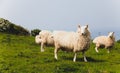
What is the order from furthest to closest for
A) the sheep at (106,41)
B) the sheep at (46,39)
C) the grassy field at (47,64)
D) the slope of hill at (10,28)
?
the slope of hill at (10,28) < the sheep at (106,41) < the sheep at (46,39) < the grassy field at (47,64)

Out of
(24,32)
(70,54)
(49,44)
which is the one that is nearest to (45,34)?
(49,44)

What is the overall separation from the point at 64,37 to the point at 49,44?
21.9ft

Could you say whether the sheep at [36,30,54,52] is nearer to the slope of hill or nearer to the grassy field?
the grassy field

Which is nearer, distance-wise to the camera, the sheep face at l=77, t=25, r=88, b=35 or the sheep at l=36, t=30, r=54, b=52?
the sheep face at l=77, t=25, r=88, b=35

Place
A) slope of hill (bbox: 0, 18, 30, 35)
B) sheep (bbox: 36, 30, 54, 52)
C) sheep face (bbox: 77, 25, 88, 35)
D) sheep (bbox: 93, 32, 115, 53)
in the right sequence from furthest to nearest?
slope of hill (bbox: 0, 18, 30, 35) < sheep (bbox: 93, 32, 115, 53) < sheep (bbox: 36, 30, 54, 52) < sheep face (bbox: 77, 25, 88, 35)

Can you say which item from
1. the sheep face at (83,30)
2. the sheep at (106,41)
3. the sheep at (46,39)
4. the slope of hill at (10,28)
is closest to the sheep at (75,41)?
the sheep face at (83,30)

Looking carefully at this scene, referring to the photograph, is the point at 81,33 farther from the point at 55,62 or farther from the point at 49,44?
the point at 49,44

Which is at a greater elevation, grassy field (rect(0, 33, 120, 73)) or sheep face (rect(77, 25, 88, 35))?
sheep face (rect(77, 25, 88, 35))

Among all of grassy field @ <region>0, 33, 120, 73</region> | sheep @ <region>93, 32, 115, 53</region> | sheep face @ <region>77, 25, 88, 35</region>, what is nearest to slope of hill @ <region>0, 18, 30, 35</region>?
sheep @ <region>93, 32, 115, 53</region>

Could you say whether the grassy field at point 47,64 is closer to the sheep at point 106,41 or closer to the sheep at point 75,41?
the sheep at point 75,41

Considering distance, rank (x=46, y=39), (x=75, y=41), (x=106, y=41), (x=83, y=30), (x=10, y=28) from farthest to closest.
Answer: (x=10, y=28)
(x=106, y=41)
(x=46, y=39)
(x=75, y=41)
(x=83, y=30)

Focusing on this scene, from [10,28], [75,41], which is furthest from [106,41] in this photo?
[10,28]

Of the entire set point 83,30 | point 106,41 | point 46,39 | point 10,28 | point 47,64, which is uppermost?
point 10,28

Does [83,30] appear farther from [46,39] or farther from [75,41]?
[46,39]
